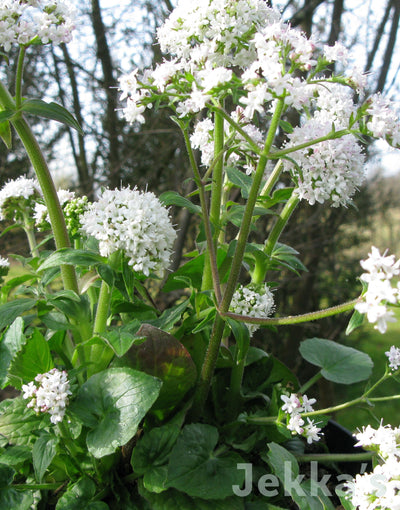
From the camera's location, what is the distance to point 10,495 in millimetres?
685

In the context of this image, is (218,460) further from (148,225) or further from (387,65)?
(387,65)

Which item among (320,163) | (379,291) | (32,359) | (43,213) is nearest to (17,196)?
(43,213)

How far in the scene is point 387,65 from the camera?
201cm

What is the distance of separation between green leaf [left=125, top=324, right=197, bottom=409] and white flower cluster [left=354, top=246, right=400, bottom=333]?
0.31 meters

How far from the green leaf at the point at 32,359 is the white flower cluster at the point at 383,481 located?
457 millimetres

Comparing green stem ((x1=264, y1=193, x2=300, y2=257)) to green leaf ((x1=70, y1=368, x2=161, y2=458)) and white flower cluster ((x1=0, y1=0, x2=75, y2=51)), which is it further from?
white flower cluster ((x1=0, y1=0, x2=75, y2=51))

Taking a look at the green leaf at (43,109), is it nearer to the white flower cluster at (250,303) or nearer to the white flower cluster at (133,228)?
the white flower cluster at (133,228)

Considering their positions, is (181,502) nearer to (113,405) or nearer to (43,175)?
(113,405)

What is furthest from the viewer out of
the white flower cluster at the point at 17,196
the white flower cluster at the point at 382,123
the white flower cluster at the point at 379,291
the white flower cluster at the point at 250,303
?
the white flower cluster at the point at 17,196

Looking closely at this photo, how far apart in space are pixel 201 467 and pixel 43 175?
508mm

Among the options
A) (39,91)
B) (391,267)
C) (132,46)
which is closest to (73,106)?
(39,91)

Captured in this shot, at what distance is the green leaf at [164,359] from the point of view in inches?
27.6

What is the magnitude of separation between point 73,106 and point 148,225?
65.0 inches

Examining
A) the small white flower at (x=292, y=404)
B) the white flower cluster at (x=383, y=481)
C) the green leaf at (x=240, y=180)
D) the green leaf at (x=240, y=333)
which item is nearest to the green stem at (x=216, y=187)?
the green leaf at (x=240, y=180)
